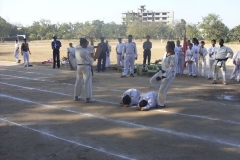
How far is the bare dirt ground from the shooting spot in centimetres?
586

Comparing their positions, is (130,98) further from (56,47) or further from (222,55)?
(56,47)

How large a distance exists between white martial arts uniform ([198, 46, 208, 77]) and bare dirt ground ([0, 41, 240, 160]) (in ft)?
11.3

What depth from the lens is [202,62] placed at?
15805mm

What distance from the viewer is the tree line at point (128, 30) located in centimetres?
6487

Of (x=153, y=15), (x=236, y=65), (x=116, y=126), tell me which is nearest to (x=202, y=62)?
(x=236, y=65)

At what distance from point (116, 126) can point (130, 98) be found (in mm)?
1901

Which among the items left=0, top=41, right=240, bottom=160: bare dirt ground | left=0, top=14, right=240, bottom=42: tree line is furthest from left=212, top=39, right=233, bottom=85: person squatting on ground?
left=0, top=14, right=240, bottom=42: tree line

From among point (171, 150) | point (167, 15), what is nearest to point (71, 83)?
point (171, 150)

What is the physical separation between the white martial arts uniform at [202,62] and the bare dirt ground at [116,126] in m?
3.44

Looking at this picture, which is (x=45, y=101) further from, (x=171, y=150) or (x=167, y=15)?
(x=167, y=15)

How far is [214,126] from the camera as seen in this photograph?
7.39 metres

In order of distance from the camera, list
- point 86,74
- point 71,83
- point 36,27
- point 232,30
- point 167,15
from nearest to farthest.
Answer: point 86,74
point 71,83
point 232,30
point 36,27
point 167,15

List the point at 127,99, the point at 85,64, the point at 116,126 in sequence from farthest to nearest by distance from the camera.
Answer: the point at 85,64 → the point at 127,99 → the point at 116,126

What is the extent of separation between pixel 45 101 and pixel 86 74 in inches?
68.9
